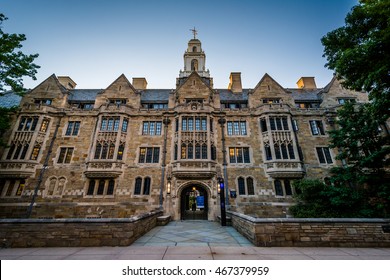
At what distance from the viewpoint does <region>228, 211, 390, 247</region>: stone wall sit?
21.5 ft

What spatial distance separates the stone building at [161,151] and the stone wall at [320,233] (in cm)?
949

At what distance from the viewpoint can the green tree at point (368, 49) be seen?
8648 mm

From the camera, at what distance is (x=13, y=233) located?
682 centimetres

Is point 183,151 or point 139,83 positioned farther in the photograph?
point 139,83

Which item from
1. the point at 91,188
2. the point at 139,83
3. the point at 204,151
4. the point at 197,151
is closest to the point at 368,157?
the point at 204,151

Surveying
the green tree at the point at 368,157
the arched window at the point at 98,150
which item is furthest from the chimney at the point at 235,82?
the arched window at the point at 98,150

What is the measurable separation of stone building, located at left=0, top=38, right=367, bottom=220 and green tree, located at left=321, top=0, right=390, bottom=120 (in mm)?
7777

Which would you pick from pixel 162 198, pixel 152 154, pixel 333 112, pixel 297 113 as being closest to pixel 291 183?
pixel 297 113

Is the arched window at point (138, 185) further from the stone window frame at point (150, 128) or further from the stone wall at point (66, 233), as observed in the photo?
the stone wall at point (66, 233)

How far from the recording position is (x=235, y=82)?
26.3 metres

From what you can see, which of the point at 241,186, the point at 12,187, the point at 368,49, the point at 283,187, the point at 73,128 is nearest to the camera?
the point at 368,49

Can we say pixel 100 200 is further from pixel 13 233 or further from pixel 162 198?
pixel 13 233

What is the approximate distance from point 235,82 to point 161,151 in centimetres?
1657

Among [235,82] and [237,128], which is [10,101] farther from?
[235,82]
